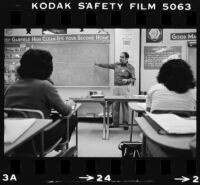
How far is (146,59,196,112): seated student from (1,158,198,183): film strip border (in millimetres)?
546

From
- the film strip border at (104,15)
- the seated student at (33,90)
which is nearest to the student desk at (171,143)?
the film strip border at (104,15)

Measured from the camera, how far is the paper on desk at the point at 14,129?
0.77 m

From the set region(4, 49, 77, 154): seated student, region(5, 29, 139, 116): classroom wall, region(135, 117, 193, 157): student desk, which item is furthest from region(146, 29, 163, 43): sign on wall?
region(135, 117, 193, 157): student desk

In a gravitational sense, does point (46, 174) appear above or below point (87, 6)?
below

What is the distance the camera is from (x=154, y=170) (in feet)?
2.73

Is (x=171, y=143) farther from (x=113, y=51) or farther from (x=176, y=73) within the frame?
(x=113, y=51)

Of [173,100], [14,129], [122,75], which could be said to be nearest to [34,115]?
[14,129]

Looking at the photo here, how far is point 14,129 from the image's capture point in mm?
852

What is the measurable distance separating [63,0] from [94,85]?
13.0ft

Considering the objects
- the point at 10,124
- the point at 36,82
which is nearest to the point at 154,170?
the point at 10,124

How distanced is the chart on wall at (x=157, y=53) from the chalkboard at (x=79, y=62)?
2.26 feet

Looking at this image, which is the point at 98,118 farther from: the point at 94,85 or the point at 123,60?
the point at 123,60

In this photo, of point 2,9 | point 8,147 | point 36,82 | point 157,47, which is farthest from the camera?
point 157,47

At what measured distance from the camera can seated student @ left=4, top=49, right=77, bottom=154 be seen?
1509 mm
